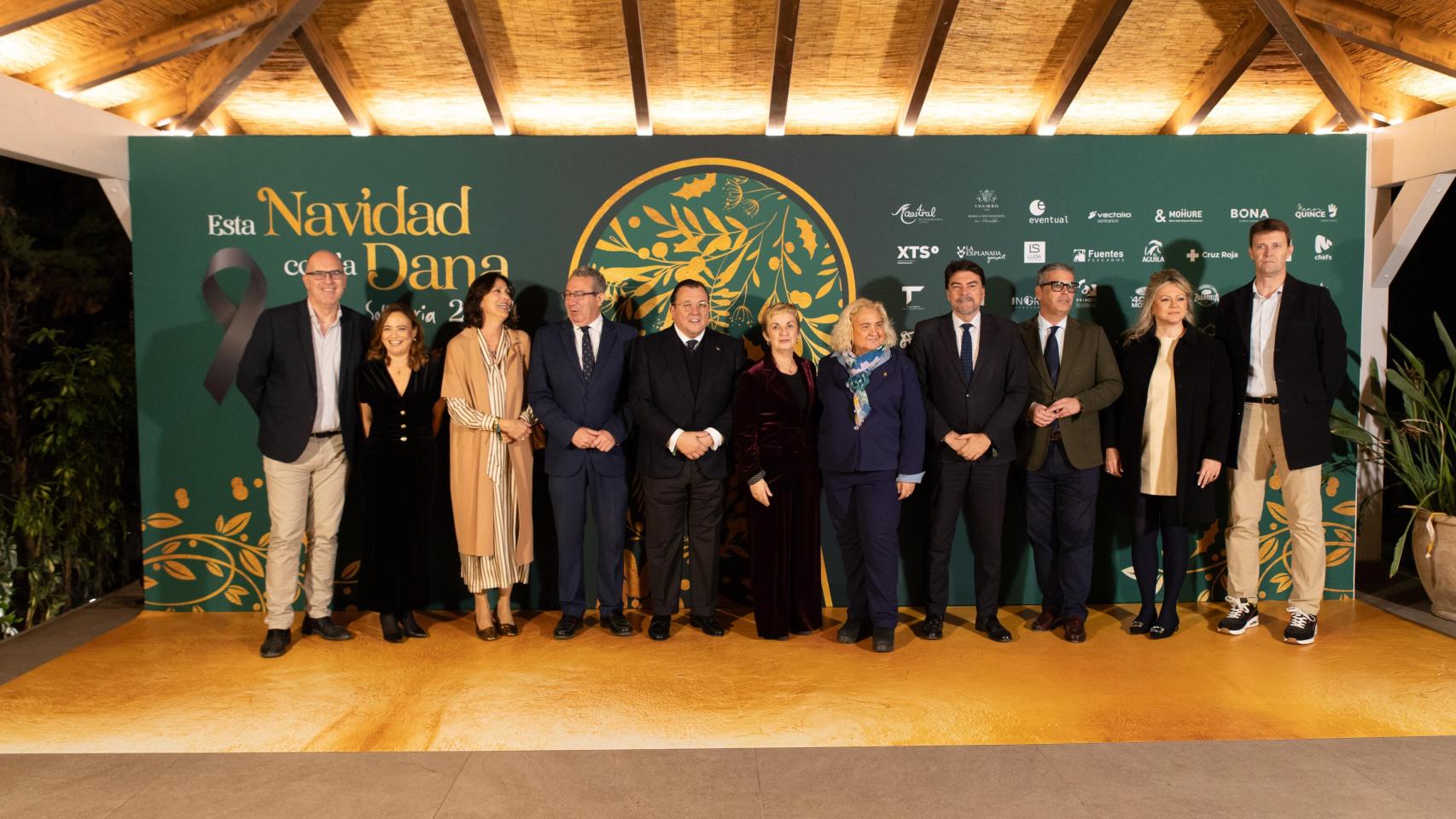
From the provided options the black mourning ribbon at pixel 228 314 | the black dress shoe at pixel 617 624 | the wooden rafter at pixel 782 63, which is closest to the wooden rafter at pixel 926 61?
the wooden rafter at pixel 782 63

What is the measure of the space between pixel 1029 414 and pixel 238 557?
408 centimetres

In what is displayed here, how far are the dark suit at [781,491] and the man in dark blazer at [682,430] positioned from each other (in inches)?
4.7

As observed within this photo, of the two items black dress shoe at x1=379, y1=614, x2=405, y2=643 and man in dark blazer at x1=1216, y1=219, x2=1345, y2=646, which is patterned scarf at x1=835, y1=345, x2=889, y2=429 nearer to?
man in dark blazer at x1=1216, y1=219, x2=1345, y2=646

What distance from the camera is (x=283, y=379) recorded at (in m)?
4.52

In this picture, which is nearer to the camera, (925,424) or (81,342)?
(925,424)

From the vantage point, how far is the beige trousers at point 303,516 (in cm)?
456

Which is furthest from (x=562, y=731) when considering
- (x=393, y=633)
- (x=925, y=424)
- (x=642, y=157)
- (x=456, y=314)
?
(x=642, y=157)

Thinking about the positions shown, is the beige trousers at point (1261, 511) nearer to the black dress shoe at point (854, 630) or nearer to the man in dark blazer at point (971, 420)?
the man in dark blazer at point (971, 420)

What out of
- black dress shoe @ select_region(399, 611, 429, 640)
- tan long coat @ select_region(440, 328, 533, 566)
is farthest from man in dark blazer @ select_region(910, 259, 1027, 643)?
black dress shoe @ select_region(399, 611, 429, 640)

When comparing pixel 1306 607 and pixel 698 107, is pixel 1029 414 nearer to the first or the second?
pixel 1306 607

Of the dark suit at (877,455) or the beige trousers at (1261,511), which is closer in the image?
the dark suit at (877,455)

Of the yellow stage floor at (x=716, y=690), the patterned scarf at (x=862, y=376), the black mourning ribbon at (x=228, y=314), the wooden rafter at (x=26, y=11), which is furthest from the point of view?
the black mourning ribbon at (x=228, y=314)

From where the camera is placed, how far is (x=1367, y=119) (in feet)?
17.5

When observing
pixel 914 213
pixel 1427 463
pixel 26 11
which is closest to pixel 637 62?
pixel 914 213
